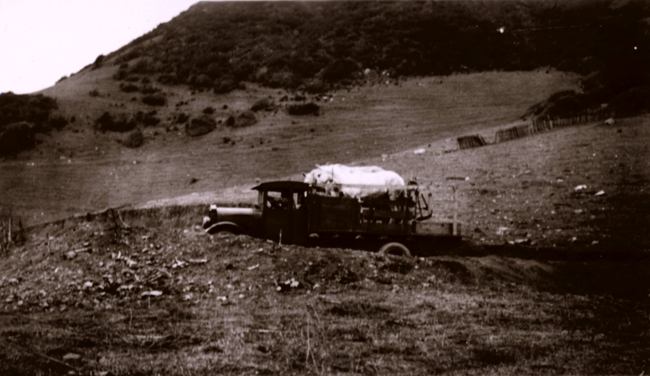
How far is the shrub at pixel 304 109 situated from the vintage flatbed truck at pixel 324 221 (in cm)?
3325

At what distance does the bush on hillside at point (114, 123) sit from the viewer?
153 ft

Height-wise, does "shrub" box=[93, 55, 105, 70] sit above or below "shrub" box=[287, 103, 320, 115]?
above

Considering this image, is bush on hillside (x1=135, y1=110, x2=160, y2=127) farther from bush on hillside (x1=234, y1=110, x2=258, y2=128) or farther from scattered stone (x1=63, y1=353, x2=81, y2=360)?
scattered stone (x1=63, y1=353, x2=81, y2=360)

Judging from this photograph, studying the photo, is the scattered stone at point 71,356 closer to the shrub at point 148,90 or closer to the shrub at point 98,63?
the shrub at point 148,90

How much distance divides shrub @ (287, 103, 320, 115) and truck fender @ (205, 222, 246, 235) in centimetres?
3430

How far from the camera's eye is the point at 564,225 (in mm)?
20484

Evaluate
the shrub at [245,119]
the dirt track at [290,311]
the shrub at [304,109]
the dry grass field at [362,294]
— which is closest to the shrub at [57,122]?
the shrub at [245,119]

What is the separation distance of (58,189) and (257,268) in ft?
86.7

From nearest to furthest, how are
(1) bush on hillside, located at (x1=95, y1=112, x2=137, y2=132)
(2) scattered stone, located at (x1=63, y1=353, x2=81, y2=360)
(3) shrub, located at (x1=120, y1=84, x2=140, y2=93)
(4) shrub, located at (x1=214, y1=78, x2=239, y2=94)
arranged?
(2) scattered stone, located at (x1=63, y1=353, x2=81, y2=360) < (1) bush on hillside, located at (x1=95, y1=112, x2=137, y2=132) < (3) shrub, located at (x1=120, y1=84, x2=140, y2=93) < (4) shrub, located at (x1=214, y1=78, x2=239, y2=94)

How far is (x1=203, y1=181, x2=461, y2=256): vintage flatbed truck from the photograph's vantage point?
1490 cm

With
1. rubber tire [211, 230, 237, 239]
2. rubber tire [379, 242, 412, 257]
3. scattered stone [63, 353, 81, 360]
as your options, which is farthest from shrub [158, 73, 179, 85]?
scattered stone [63, 353, 81, 360]

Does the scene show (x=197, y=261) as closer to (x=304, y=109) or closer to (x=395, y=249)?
(x=395, y=249)

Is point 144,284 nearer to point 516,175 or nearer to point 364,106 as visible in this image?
point 516,175

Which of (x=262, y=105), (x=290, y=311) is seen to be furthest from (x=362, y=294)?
(x=262, y=105)
